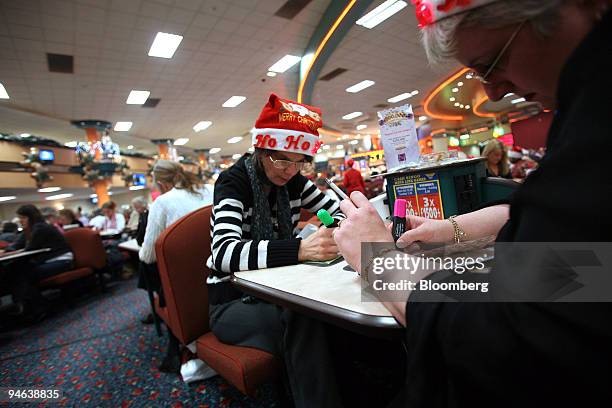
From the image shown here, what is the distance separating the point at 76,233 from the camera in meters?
4.04

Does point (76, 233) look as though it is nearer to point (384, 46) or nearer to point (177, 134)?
→ point (384, 46)

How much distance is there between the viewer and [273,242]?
1.07m

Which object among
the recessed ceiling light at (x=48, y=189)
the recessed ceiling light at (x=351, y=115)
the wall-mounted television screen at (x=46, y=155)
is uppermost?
the recessed ceiling light at (x=351, y=115)

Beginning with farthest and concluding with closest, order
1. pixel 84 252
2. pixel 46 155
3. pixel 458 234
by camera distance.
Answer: pixel 46 155, pixel 84 252, pixel 458 234

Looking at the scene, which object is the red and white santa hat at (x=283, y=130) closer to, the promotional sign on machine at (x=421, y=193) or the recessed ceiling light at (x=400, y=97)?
the promotional sign on machine at (x=421, y=193)

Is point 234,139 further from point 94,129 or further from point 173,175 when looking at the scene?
point 173,175

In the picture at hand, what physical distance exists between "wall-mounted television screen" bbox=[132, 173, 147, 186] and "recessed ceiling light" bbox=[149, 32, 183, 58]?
45.1 ft

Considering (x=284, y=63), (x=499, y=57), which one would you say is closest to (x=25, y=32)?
(x=284, y=63)

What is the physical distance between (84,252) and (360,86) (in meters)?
9.43

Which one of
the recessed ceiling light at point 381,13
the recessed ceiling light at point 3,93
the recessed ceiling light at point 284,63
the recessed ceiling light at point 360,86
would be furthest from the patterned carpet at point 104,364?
the recessed ceiling light at point 360,86

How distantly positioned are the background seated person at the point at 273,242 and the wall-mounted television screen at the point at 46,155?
15.4 meters

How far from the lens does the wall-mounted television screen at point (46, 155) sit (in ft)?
40.6

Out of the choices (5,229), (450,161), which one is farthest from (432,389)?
(5,229)

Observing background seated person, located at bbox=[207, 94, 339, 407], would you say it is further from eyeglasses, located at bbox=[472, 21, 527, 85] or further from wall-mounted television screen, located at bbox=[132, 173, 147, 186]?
wall-mounted television screen, located at bbox=[132, 173, 147, 186]
